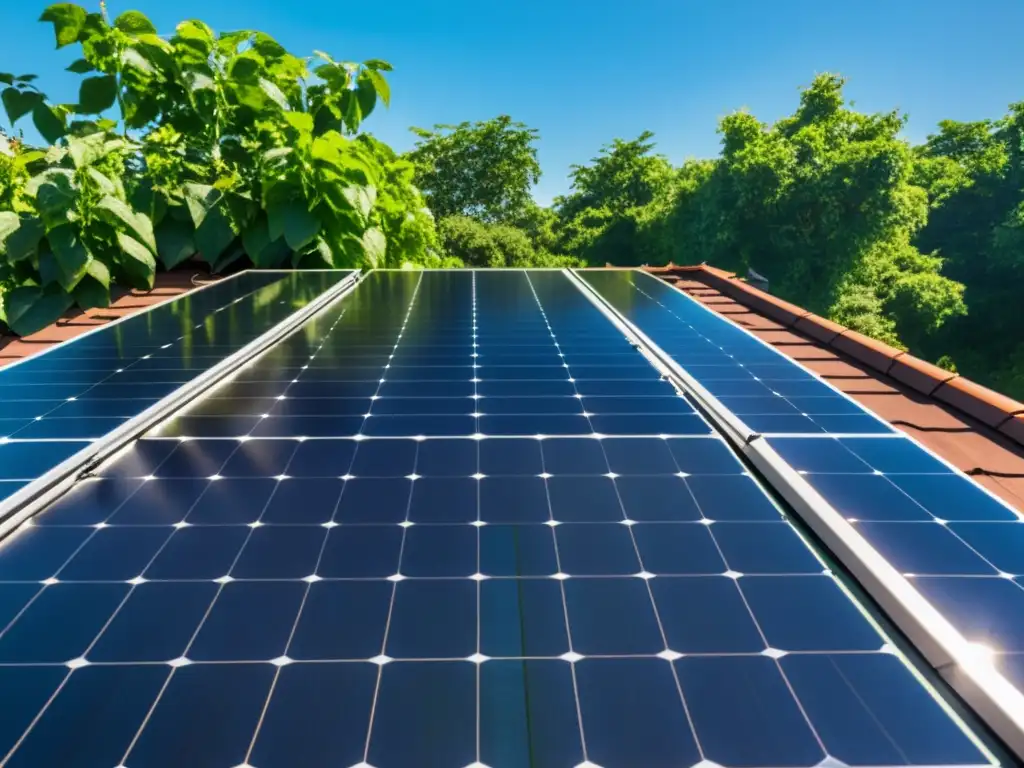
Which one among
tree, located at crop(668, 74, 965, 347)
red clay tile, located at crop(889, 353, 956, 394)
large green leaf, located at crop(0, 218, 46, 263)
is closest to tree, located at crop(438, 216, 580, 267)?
tree, located at crop(668, 74, 965, 347)

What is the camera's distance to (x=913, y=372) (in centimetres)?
575

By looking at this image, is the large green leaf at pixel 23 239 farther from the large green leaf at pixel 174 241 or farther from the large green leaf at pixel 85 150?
the large green leaf at pixel 174 241

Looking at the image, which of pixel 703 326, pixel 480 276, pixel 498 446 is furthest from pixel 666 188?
pixel 498 446

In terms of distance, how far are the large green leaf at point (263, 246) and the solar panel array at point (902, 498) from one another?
745 centimetres

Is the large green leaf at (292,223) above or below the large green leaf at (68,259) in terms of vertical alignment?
above

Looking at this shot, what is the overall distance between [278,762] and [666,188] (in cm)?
5630

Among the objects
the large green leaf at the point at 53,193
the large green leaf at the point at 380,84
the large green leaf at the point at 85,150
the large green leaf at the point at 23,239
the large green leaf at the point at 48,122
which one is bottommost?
the large green leaf at the point at 23,239

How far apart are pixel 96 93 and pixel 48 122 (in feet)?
2.57

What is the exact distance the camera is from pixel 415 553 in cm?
256

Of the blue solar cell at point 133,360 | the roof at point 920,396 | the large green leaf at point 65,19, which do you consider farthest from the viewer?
the large green leaf at point 65,19

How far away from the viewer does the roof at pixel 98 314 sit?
6775mm

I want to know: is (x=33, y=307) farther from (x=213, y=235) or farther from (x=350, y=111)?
(x=350, y=111)

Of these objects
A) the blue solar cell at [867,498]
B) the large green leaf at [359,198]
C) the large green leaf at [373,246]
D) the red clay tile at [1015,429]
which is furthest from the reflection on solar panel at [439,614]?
the large green leaf at [373,246]

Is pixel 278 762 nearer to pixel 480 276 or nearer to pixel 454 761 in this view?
pixel 454 761
